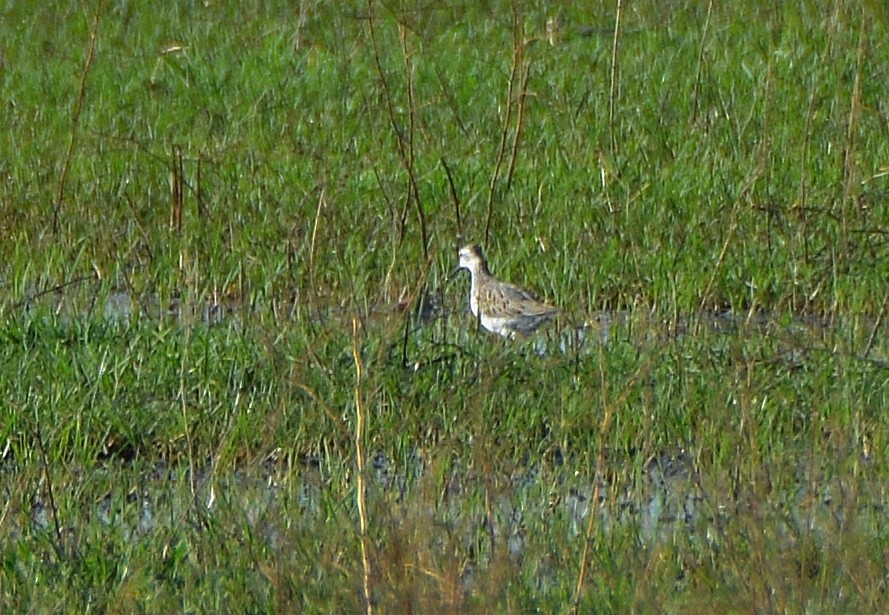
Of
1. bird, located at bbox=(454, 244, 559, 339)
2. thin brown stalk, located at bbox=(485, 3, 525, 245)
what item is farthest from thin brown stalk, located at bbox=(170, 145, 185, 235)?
bird, located at bbox=(454, 244, 559, 339)

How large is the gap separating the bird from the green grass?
72 mm

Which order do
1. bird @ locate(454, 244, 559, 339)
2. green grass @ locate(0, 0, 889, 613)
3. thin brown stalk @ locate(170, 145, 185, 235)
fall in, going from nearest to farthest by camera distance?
green grass @ locate(0, 0, 889, 613)
bird @ locate(454, 244, 559, 339)
thin brown stalk @ locate(170, 145, 185, 235)

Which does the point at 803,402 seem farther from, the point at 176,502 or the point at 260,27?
the point at 260,27

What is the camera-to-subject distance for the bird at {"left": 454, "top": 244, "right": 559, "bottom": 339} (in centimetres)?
595

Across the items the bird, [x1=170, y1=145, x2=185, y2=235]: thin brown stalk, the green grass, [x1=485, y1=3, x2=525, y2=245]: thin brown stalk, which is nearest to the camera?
the green grass

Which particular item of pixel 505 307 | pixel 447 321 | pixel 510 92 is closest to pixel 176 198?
pixel 447 321

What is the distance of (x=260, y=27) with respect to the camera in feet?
36.6

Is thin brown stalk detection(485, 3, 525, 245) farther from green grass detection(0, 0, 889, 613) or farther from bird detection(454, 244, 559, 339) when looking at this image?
bird detection(454, 244, 559, 339)

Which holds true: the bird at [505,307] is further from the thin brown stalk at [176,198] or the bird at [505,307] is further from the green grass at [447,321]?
the thin brown stalk at [176,198]

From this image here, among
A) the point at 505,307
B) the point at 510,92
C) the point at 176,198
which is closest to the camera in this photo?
the point at 505,307

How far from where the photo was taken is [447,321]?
20.8 feet

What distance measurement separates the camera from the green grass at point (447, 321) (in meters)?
3.99

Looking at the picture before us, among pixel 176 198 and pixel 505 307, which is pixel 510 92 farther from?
pixel 176 198

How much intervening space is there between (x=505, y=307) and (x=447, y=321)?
37cm
